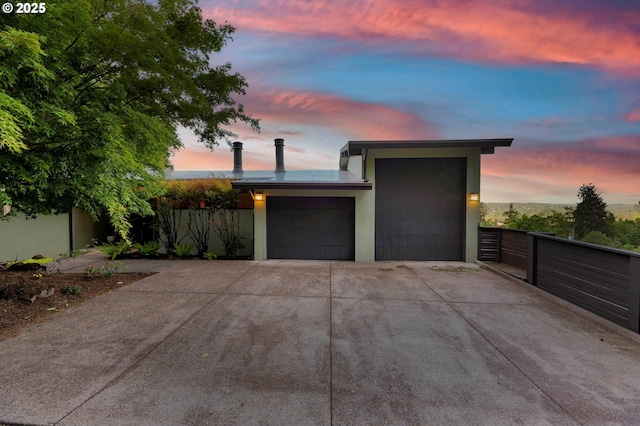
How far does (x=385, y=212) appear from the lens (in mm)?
7922

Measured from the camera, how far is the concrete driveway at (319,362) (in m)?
1.91

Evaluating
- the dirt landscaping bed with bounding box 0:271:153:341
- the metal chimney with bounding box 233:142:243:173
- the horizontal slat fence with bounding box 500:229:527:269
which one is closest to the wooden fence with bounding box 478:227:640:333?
the horizontal slat fence with bounding box 500:229:527:269

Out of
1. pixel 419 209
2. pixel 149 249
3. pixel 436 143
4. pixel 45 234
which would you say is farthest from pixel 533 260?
pixel 45 234

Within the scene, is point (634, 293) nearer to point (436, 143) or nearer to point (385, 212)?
point (436, 143)

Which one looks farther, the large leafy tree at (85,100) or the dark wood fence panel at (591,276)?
the dark wood fence panel at (591,276)

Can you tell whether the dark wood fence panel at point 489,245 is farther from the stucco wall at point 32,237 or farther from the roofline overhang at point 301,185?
the stucco wall at point 32,237

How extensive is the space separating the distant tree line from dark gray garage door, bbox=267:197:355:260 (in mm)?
8501

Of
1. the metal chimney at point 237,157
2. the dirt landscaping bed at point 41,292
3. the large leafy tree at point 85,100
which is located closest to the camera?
the large leafy tree at point 85,100

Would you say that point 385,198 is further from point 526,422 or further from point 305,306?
point 526,422

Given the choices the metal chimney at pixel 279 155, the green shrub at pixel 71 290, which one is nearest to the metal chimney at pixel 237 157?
the metal chimney at pixel 279 155

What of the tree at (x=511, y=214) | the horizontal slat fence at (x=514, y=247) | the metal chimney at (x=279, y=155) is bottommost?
the horizontal slat fence at (x=514, y=247)

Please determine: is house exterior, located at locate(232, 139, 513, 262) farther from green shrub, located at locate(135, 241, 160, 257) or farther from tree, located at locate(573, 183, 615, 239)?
tree, located at locate(573, 183, 615, 239)

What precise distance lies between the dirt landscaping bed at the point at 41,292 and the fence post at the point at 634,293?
773 cm

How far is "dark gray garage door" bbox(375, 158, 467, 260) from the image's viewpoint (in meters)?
7.80
